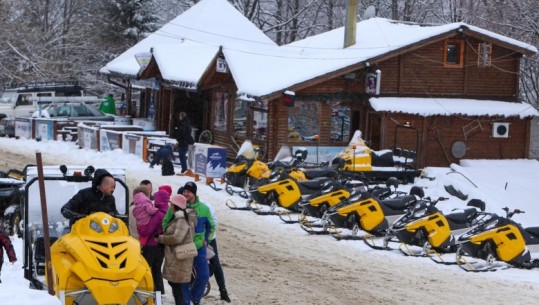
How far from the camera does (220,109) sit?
106 feet

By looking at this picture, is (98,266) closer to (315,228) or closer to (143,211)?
(143,211)

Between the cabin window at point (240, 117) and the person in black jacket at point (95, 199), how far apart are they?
20.0 meters

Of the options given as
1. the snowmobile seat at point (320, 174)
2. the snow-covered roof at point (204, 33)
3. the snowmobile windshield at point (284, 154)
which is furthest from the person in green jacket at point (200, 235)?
the snow-covered roof at point (204, 33)

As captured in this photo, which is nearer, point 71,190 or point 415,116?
point 71,190

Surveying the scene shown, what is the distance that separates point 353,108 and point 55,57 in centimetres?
2940

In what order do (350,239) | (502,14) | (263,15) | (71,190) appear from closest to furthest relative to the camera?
(71,190) → (350,239) → (502,14) → (263,15)

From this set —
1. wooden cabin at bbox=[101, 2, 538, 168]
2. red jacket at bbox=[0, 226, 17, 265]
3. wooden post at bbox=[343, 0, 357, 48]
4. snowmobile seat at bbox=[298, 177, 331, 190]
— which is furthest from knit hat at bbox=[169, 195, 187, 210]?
wooden post at bbox=[343, 0, 357, 48]

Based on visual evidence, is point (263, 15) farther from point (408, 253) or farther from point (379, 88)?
point (408, 253)

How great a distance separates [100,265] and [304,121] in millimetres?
20120

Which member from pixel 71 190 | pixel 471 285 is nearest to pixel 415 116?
pixel 471 285

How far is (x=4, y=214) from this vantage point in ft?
52.3

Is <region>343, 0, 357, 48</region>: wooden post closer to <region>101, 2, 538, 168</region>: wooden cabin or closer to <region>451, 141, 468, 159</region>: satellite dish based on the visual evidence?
<region>101, 2, 538, 168</region>: wooden cabin

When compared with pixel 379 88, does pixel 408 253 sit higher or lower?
lower

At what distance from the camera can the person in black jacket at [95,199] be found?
395 inches
